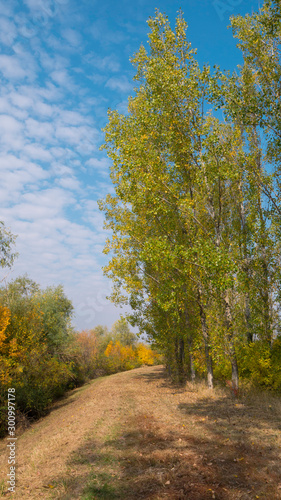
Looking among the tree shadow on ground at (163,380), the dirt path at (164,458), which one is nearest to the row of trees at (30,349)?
the tree shadow on ground at (163,380)

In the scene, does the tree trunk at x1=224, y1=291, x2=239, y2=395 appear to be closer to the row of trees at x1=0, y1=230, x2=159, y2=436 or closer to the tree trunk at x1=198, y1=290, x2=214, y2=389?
the tree trunk at x1=198, y1=290, x2=214, y2=389

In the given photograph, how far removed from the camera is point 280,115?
42.8 feet

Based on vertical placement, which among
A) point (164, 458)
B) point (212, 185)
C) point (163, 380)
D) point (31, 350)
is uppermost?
point (212, 185)

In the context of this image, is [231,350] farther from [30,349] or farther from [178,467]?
[30,349]

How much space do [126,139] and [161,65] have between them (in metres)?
4.09

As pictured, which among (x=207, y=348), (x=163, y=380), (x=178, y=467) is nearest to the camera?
(x=178, y=467)

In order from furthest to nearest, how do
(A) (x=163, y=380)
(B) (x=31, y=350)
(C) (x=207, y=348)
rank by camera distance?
(A) (x=163, y=380) → (B) (x=31, y=350) → (C) (x=207, y=348)

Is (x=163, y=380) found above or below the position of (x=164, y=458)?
below

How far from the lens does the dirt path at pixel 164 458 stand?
6129mm

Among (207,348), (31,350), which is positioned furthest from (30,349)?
(207,348)

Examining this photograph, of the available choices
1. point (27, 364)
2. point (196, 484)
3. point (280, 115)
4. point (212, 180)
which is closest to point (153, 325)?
point (27, 364)

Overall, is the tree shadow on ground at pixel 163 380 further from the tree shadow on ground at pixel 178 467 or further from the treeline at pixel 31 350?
the tree shadow on ground at pixel 178 467

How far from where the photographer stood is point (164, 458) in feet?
25.2

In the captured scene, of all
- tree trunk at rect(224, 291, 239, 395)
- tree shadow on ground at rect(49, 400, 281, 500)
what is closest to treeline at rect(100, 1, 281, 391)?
tree trunk at rect(224, 291, 239, 395)
